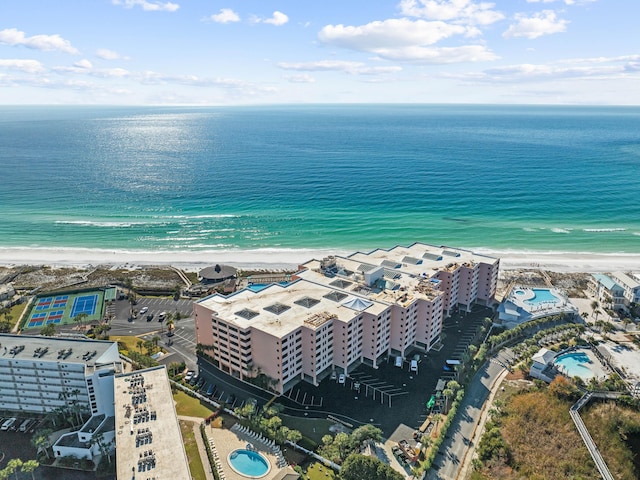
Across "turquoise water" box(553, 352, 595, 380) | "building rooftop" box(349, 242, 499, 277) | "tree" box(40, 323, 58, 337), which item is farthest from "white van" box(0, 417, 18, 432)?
"turquoise water" box(553, 352, 595, 380)

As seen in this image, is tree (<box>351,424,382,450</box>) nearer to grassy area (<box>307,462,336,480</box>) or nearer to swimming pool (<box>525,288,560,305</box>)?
grassy area (<box>307,462,336,480</box>)

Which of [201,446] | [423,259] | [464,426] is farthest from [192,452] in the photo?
[423,259]

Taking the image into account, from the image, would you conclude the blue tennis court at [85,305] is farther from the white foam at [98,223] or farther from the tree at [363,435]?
the tree at [363,435]

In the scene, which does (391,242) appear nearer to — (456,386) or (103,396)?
(456,386)

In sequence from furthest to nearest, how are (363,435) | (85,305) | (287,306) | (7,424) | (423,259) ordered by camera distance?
Answer: 1. (85,305)
2. (423,259)
3. (287,306)
4. (7,424)
5. (363,435)

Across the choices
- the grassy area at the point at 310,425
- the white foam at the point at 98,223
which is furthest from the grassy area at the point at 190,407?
the white foam at the point at 98,223

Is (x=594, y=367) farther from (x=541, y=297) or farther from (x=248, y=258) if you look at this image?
(x=248, y=258)
